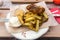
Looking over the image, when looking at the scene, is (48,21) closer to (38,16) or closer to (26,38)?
(38,16)

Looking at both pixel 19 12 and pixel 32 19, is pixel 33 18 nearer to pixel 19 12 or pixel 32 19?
pixel 32 19

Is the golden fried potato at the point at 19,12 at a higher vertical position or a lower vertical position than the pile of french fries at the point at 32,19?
higher

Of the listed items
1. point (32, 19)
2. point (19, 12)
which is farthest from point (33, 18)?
point (19, 12)

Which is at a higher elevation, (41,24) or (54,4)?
(54,4)

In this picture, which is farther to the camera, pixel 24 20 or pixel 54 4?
pixel 54 4

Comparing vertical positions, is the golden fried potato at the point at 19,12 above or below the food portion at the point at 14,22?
above

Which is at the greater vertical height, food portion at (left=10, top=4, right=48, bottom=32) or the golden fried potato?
the golden fried potato

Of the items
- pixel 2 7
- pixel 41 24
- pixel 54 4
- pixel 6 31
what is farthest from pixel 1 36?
pixel 54 4
